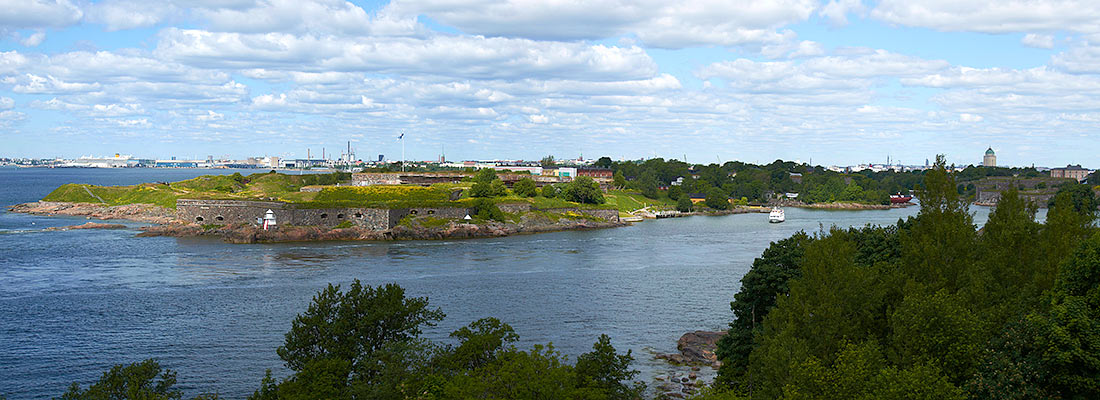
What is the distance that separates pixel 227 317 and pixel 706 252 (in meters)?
37.6

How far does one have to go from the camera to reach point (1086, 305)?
16.3 m

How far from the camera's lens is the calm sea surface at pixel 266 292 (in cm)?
2902

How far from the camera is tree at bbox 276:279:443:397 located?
2034 cm

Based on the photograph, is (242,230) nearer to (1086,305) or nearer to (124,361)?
(124,361)

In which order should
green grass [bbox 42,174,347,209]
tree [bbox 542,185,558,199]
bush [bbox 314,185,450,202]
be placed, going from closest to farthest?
bush [bbox 314,185,450,202]
green grass [bbox 42,174,347,209]
tree [bbox 542,185,558,199]

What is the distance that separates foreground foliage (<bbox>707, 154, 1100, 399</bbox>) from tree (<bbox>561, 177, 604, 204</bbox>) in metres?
66.1

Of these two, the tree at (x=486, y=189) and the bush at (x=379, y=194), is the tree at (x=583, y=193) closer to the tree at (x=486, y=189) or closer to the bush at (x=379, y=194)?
the tree at (x=486, y=189)

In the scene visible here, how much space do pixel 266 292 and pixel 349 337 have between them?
838 inches

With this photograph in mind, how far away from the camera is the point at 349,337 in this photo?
2178 centimetres

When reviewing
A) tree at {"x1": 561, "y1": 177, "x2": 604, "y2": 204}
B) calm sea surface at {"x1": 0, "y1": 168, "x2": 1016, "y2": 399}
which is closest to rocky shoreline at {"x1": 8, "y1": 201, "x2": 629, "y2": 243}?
calm sea surface at {"x1": 0, "y1": 168, "x2": 1016, "y2": 399}

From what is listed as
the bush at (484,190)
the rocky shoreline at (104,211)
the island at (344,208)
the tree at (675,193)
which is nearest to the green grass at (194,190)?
the island at (344,208)

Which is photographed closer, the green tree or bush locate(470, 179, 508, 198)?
bush locate(470, 179, 508, 198)

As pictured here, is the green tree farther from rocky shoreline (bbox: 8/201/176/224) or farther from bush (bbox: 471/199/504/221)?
rocky shoreline (bbox: 8/201/176/224)

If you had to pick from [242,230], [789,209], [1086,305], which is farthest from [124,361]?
[789,209]
